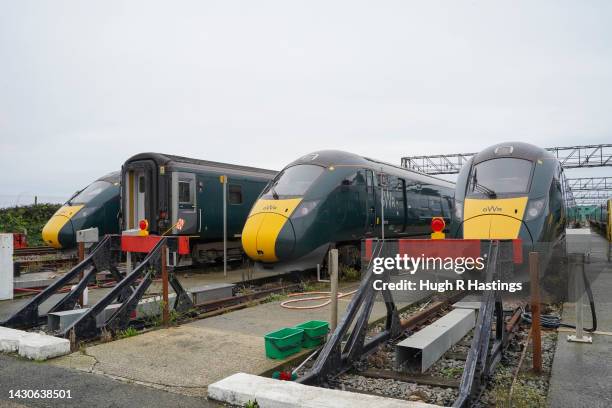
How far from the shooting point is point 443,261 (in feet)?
19.8

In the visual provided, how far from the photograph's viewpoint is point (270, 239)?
34.3ft

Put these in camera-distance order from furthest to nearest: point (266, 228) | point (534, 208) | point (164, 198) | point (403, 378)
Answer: point (164, 198), point (266, 228), point (534, 208), point (403, 378)

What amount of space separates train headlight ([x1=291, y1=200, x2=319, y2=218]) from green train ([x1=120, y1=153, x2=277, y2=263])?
358 cm

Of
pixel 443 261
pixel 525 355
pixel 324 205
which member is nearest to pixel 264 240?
pixel 324 205

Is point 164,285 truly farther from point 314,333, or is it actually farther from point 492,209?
point 492,209

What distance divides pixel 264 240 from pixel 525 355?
588 cm

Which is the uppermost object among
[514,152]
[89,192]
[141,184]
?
[514,152]

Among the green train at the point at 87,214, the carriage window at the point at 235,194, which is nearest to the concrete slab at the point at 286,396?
the carriage window at the point at 235,194

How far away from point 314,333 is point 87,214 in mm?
11469

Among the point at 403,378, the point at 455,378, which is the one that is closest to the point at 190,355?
the point at 403,378

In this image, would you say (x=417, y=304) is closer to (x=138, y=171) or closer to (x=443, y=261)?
(x=443, y=261)

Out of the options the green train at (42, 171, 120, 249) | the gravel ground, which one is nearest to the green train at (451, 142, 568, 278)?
the gravel ground

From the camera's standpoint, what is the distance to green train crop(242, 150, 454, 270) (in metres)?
10.6

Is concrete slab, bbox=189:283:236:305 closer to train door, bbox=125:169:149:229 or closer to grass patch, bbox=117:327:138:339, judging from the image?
grass patch, bbox=117:327:138:339
